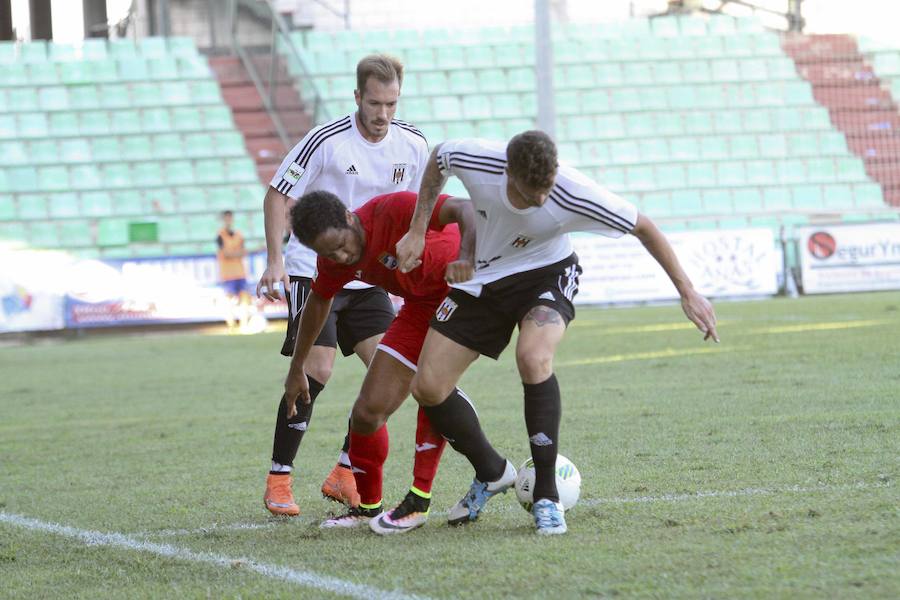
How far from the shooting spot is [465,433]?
518cm

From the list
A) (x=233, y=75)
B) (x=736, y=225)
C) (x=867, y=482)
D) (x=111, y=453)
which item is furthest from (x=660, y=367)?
(x=233, y=75)

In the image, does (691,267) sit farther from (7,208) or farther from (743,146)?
(7,208)

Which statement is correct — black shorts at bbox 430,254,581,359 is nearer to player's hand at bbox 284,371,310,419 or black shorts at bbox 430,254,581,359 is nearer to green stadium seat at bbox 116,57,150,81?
player's hand at bbox 284,371,310,419

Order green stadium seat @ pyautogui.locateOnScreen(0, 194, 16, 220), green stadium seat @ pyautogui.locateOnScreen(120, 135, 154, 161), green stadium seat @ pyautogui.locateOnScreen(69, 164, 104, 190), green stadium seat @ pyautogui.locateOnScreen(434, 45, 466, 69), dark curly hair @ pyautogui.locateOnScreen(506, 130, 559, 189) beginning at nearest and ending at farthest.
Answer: dark curly hair @ pyautogui.locateOnScreen(506, 130, 559, 189)
green stadium seat @ pyautogui.locateOnScreen(0, 194, 16, 220)
green stadium seat @ pyautogui.locateOnScreen(69, 164, 104, 190)
green stadium seat @ pyautogui.locateOnScreen(120, 135, 154, 161)
green stadium seat @ pyautogui.locateOnScreen(434, 45, 466, 69)

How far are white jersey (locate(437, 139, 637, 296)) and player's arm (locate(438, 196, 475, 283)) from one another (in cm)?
6

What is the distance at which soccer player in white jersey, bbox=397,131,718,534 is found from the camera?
15.6 ft

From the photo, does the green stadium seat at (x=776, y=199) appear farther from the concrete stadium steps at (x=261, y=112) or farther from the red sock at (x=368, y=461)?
the red sock at (x=368, y=461)

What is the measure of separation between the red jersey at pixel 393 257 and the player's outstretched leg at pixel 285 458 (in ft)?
2.84

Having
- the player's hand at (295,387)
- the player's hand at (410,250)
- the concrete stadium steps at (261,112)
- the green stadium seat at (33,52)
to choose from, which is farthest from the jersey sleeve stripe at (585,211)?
the green stadium seat at (33,52)

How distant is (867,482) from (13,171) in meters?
22.4

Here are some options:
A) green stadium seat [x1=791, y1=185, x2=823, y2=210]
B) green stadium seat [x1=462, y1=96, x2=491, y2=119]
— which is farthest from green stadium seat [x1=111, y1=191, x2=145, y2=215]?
green stadium seat [x1=791, y1=185, x2=823, y2=210]

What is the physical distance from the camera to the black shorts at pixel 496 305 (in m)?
5.05

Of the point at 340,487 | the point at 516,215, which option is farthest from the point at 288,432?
the point at 516,215

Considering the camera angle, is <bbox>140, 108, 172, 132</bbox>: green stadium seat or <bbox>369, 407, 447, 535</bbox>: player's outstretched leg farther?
<bbox>140, 108, 172, 132</bbox>: green stadium seat
